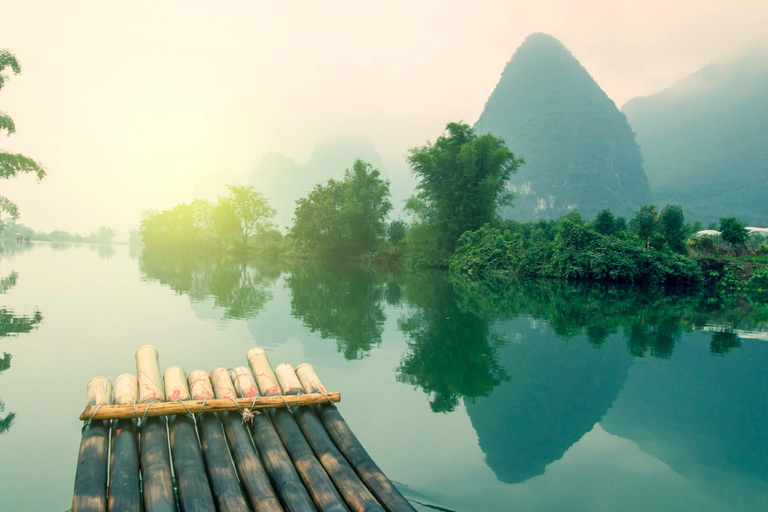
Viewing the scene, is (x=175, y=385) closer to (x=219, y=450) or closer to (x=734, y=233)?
Answer: (x=219, y=450)

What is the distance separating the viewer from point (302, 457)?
2.38 metres

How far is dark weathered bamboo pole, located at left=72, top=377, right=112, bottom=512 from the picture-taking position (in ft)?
6.46

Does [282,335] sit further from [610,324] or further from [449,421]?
[610,324]

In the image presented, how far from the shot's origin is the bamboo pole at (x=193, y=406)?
2.39 m

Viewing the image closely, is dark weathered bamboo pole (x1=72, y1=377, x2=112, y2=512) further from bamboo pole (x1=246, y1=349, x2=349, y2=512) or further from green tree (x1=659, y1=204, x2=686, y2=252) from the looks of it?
green tree (x1=659, y1=204, x2=686, y2=252)

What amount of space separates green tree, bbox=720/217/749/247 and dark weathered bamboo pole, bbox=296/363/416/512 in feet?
85.3

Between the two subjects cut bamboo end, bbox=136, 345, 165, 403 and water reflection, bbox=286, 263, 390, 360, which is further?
water reflection, bbox=286, 263, 390, 360

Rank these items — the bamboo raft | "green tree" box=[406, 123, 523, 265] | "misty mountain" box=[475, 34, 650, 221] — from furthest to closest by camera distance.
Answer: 1. "misty mountain" box=[475, 34, 650, 221]
2. "green tree" box=[406, 123, 523, 265]
3. the bamboo raft

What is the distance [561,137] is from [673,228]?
94.2m

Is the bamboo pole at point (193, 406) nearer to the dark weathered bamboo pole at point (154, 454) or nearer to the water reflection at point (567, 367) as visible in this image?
the dark weathered bamboo pole at point (154, 454)

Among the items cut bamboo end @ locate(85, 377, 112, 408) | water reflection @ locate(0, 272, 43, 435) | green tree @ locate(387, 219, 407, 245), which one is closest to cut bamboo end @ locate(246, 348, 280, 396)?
cut bamboo end @ locate(85, 377, 112, 408)

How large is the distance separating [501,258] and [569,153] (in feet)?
294

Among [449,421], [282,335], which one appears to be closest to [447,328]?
[282,335]

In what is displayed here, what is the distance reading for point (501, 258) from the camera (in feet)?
87.1
